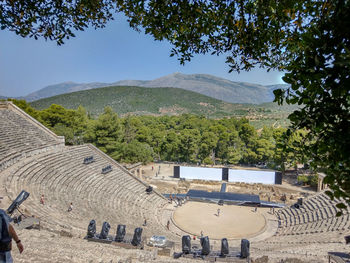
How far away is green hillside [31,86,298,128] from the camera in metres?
98.1

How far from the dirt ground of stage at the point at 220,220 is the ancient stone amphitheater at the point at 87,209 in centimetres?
74

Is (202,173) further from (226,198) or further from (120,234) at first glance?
(120,234)

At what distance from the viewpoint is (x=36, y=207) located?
10.7m

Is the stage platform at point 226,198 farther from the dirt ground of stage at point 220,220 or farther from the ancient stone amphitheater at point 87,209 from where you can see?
the ancient stone amphitheater at point 87,209

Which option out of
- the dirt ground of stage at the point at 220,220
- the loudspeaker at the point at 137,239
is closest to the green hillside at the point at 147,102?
the dirt ground of stage at the point at 220,220

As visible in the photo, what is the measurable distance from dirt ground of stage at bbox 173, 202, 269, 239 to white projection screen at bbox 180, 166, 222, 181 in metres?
5.63

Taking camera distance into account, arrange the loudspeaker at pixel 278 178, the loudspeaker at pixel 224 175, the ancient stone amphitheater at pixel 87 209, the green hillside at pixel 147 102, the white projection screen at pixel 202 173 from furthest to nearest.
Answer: the green hillside at pixel 147 102 → the white projection screen at pixel 202 173 → the loudspeaker at pixel 224 175 → the loudspeaker at pixel 278 178 → the ancient stone amphitheater at pixel 87 209

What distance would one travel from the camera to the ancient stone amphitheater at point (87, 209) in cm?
778

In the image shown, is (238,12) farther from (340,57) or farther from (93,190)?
(93,190)

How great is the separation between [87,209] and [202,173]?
14.5 meters

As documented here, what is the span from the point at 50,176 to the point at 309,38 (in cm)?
1594

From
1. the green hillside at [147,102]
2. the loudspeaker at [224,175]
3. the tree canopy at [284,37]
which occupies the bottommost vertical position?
the loudspeaker at [224,175]

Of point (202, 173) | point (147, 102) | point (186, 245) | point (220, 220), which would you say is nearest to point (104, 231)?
point (186, 245)

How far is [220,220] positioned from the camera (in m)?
17.0
